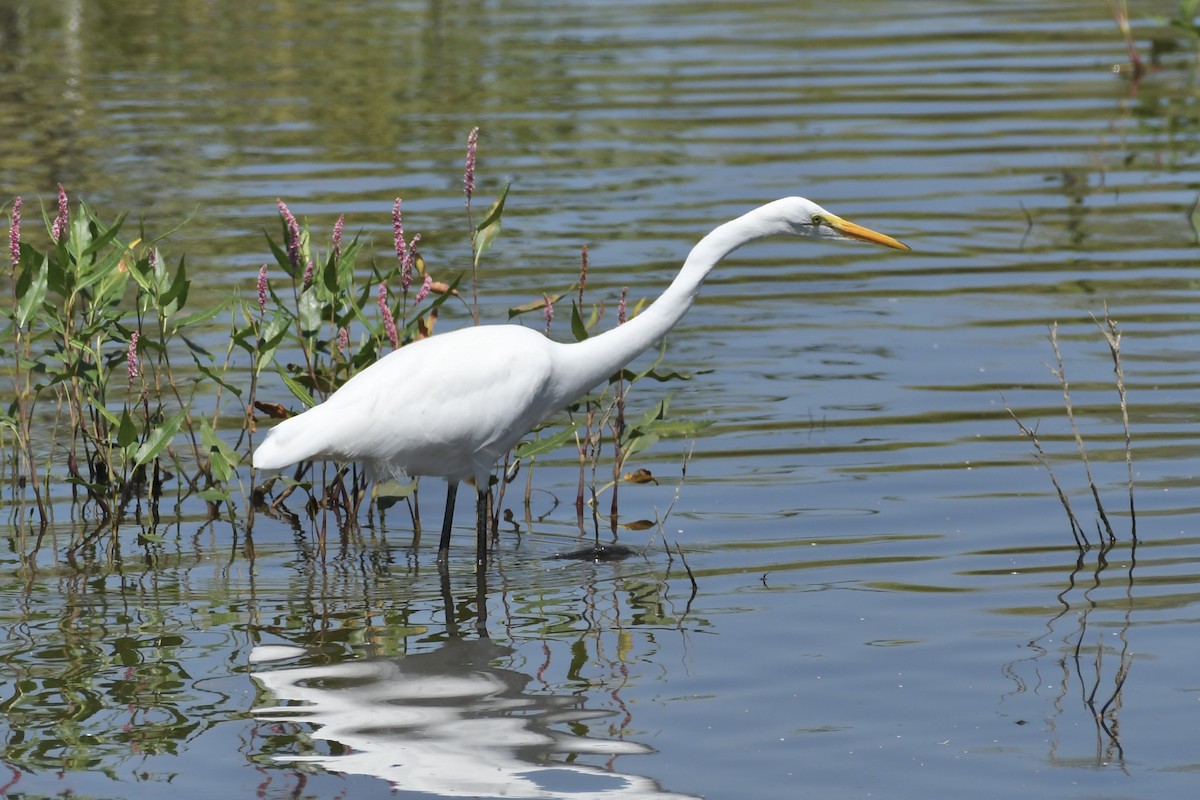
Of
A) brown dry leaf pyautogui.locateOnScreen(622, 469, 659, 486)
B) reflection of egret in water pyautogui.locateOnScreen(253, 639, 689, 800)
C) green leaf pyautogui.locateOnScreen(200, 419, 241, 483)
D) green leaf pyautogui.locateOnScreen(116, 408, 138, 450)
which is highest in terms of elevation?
green leaf pyautogui.locateOnScreen(116, 408, 138, 450)

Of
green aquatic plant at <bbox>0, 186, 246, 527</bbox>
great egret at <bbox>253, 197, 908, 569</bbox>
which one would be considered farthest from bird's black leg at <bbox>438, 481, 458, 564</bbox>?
green aquatic plant at <bbox>0, 186, 246, 527</bbox>

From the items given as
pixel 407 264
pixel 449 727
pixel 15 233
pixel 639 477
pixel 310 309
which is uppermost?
pixel 15 233

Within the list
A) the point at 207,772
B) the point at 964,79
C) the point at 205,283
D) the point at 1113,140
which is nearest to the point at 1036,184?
the point at 1113,140

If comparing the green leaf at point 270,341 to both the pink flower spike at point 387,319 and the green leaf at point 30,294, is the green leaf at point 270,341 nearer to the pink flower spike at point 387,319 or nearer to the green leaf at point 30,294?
the pink flower spike at point 387,319

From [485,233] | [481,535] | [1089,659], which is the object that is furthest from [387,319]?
[1089,659]

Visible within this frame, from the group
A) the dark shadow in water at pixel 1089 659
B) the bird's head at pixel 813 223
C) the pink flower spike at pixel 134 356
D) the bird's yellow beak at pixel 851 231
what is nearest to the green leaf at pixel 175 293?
the pink flower spike at pixel 134 356

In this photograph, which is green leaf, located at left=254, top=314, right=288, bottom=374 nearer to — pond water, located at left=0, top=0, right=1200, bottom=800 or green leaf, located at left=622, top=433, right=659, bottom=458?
pond water, located at left=0, top=0, right=1200, bottom=800

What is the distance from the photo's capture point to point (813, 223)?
684 cm

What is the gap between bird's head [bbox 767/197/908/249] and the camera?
6.75 metres

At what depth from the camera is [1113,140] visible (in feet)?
47.2

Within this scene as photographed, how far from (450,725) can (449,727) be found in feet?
0.05

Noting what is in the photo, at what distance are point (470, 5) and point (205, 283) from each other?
39.0ft

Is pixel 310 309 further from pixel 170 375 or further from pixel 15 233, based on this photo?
pixel 15 233

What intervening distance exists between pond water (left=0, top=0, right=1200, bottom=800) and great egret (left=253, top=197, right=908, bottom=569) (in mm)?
540
